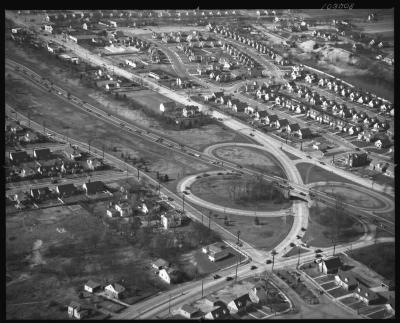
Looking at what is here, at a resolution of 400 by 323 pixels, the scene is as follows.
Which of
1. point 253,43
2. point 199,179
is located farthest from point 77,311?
point 253,43

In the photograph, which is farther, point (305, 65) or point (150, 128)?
point (305, 65)

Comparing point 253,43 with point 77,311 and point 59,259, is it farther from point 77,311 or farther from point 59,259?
point 77,311

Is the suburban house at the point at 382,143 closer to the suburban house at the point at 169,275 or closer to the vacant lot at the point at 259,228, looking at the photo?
the vacant lot at the point at 259,228

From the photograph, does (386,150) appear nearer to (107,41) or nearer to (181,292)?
(181,292)

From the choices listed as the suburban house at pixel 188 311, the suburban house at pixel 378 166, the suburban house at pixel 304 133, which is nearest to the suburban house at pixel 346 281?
the suburban house at pixel 188 311

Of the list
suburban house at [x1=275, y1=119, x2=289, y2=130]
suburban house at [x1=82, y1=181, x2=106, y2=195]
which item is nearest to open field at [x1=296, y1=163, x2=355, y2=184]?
suburban house at [x1=275, y1=119, x2=289, y2=130]

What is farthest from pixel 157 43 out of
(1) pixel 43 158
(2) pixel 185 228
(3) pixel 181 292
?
(3) pixel 181 292

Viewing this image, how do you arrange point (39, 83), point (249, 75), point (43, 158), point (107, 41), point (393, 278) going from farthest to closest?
point (107, 41) < point (249, 75) < point (39, 83) < point (43, 158) < point (393, 278)
